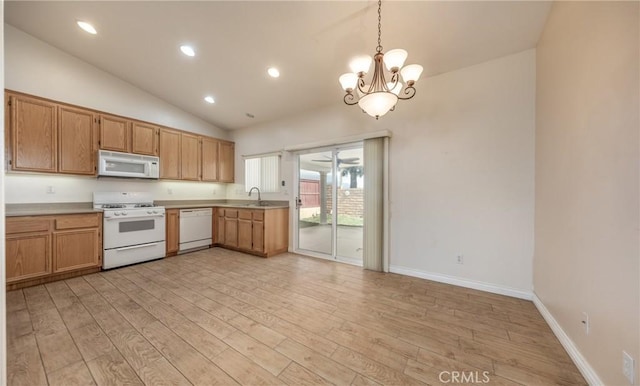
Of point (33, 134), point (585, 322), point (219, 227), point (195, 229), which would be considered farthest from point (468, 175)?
point (33, 134)

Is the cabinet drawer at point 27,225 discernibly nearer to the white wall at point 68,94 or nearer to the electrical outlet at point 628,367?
the white wall at point 68,94

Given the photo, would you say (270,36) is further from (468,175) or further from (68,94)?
(68,94)

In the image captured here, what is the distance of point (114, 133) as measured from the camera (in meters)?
3.82

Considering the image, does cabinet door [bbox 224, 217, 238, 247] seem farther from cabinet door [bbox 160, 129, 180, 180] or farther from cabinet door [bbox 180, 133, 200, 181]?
cabinet door [bbox 160, 129, 180, 180]

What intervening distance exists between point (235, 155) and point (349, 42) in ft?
12.8

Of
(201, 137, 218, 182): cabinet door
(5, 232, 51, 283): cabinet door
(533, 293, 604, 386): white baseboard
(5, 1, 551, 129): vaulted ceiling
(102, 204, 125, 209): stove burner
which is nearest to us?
(533, 293, 604, 386): white baseboard

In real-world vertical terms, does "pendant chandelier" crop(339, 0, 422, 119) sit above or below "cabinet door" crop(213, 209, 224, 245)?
above

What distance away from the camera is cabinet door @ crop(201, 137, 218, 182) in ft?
16.6

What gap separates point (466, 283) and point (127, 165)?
17.7 ft

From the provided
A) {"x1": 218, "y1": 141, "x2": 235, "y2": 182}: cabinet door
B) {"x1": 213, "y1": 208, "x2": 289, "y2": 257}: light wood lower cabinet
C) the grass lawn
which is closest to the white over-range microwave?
{"x1": 218, "y1": 141, "x2": 235, "y2": 182}: cabinet door

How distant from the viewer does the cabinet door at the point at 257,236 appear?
4258 millimetres

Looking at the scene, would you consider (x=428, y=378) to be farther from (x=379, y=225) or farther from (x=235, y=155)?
(x=235, y=155)

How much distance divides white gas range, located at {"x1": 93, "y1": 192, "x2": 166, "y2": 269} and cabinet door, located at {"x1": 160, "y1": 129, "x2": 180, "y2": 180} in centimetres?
62

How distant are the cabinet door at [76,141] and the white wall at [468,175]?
13.8 ft
